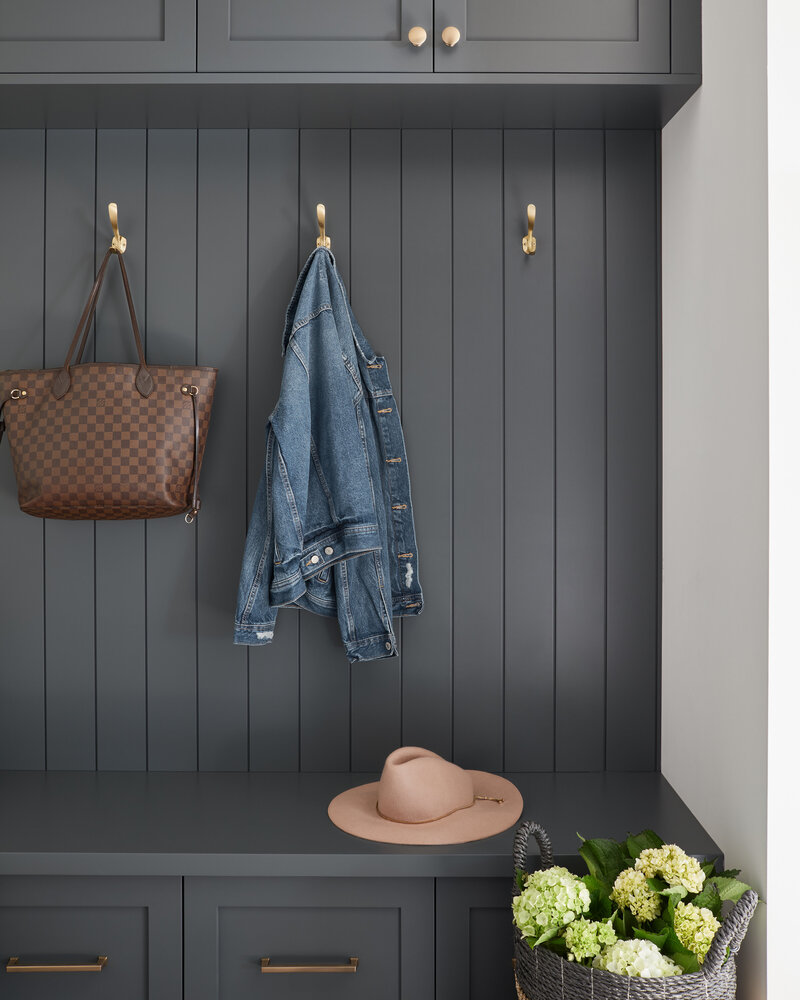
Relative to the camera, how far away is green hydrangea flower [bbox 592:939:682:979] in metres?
1.13

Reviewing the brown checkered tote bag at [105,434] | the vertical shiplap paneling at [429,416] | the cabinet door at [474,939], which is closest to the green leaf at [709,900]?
the cabinet door at [474,939]

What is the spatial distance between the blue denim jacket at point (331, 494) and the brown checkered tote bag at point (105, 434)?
0.58ft

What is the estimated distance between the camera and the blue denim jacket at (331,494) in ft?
5.38

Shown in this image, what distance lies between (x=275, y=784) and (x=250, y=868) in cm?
34

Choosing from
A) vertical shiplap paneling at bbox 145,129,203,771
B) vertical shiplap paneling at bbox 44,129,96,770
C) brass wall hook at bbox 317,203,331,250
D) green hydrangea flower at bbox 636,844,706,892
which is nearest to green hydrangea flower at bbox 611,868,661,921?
green hydrangea flower at bbox 636,844,706,892

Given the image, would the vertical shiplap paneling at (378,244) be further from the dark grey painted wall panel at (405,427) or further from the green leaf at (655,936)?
the green leaf at (655,936)

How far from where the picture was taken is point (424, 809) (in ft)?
4.94

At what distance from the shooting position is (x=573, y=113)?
5.58 ft

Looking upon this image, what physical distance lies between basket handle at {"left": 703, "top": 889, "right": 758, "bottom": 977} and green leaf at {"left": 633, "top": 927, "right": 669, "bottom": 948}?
0.06m

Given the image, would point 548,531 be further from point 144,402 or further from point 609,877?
point 144,402

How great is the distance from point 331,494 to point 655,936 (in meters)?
0.96

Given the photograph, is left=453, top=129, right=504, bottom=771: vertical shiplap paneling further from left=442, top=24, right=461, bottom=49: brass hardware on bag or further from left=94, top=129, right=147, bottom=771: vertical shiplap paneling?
left=94, top=129, right=147, bottom=771: vertical shiplap paneling

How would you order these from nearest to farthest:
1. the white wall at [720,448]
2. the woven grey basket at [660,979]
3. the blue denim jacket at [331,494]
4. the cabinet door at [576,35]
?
1. the woven grey basket at [660,979]
2. the white wall at [720,448]
3. the cabinet door at [576,35]
4. the blue denim jacket at [331,494]

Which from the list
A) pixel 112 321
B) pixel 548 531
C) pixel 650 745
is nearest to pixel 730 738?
pixel 650 745
